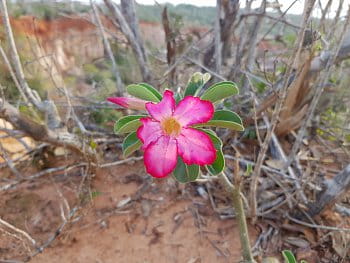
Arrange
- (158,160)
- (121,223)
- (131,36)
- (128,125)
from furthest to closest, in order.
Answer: (131,36), (121,223), (128,125), (158,160)

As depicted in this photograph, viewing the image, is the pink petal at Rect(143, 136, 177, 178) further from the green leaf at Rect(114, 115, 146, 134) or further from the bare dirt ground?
the bare dirt ground

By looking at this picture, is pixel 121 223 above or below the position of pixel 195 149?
below

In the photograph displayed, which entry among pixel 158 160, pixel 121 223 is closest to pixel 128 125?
pixel 158 160

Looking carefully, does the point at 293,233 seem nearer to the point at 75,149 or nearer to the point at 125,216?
the point at 125,216

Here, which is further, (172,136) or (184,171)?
(184,171)

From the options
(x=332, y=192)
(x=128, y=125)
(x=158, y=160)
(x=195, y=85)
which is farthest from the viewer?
(x=332, y=192)

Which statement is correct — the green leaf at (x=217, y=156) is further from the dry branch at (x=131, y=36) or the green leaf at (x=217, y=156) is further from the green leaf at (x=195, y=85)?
the dry branch at (x=131, y=36)

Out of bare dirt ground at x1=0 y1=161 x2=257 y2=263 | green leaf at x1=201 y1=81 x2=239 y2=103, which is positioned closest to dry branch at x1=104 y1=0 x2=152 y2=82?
bare dirt ground at x1=0 y1=161 x2=257 y2=263

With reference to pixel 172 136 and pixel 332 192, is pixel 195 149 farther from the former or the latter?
pixel 332 192
